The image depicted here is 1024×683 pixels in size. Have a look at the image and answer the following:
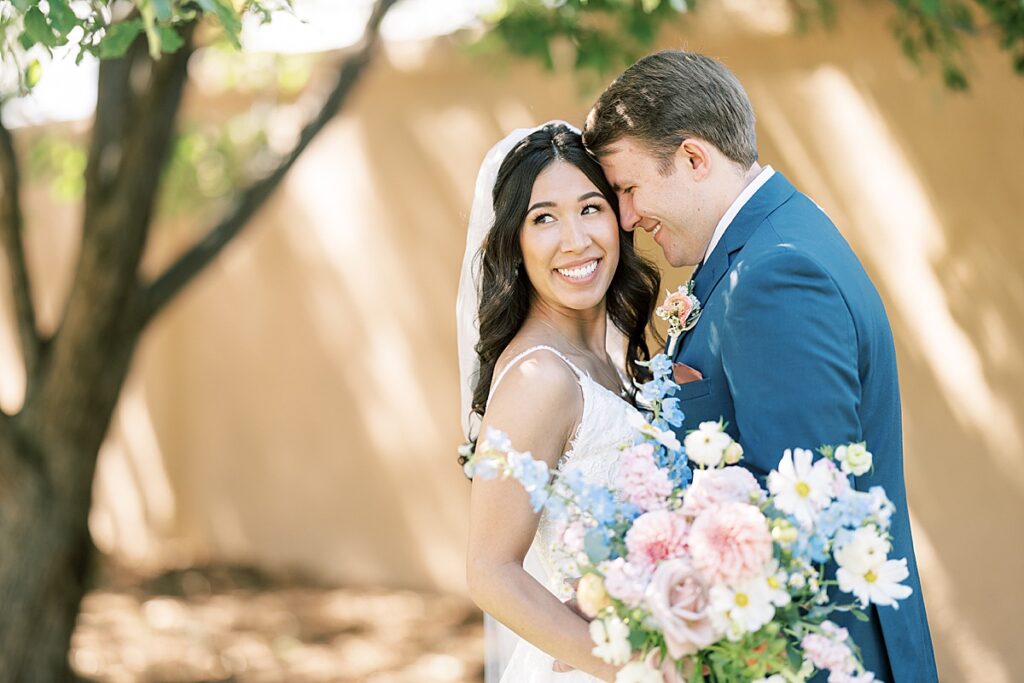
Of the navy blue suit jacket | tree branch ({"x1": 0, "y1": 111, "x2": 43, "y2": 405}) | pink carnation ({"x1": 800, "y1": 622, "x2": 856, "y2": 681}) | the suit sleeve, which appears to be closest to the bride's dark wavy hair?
the navy blue suit jacket

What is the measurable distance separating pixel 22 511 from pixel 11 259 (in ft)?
3.36

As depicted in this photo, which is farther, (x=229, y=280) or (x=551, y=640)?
(x=229, y=280)

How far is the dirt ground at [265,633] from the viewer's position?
5934mm

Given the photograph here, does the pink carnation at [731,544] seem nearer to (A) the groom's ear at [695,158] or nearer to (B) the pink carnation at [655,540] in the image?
(B) the pink carnation at [655,540]

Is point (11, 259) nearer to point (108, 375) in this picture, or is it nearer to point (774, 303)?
point (108, 375)

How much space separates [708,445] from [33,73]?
193cm

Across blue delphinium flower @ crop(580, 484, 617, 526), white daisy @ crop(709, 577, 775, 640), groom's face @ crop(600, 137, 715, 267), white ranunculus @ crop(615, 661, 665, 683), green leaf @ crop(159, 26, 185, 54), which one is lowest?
white ranunculus @ crop(615, 661, 665, 683)

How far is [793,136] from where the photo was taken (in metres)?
5.07

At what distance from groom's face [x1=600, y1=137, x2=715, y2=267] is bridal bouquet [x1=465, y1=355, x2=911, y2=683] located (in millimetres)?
748

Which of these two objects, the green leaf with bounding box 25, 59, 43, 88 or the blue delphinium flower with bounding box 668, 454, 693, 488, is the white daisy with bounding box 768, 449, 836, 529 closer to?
the blue delphinium flower with bounding box 668, 454, 693, 488

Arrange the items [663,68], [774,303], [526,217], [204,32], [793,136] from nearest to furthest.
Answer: [774,303] → [663,68] → [526,217] → [793,136] → [204,32]

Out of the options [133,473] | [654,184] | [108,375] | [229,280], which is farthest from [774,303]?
[133,473]

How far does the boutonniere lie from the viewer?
2.49m

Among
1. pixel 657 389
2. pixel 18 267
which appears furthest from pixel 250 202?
pixel 657 389
